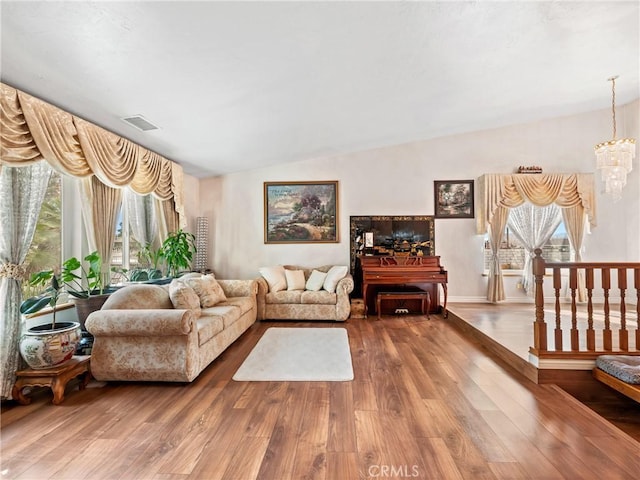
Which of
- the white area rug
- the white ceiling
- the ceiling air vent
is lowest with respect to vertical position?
the white area rug

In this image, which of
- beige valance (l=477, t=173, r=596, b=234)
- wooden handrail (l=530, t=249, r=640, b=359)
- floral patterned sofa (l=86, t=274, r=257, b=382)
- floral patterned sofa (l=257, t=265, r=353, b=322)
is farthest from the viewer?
beige valance (l=477, t=173, r=596, b=234)

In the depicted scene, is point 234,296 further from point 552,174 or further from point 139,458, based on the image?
point 552,174

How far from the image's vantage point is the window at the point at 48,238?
259 cm

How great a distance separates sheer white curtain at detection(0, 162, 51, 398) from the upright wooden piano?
4022mm

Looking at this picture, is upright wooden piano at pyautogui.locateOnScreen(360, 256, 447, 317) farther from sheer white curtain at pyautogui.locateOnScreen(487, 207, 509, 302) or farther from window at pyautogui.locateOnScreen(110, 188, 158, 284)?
window at pyautogui.locateOnScreen(110, 188, 158, 284)

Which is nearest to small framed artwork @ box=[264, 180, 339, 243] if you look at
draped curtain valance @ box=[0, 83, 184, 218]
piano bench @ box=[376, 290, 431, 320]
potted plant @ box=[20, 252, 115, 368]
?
piano bench @ box=[376, 290, 431, 320]

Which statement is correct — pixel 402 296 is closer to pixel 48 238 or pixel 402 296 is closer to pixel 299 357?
pixel 299 357

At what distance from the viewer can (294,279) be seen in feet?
16.0

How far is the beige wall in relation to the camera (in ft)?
16.7

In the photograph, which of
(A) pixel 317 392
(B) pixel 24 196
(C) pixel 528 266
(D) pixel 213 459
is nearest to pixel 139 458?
(D) pixel 213 459

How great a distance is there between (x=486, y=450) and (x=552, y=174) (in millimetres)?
5218

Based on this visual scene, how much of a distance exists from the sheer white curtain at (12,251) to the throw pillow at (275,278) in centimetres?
293

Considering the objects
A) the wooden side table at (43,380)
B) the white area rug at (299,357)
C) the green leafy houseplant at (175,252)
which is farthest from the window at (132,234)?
the white area rug at (299,357)

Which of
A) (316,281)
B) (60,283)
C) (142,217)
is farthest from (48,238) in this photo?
(316,281)
